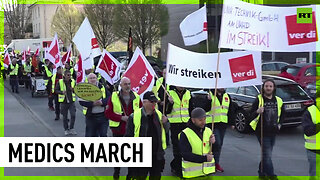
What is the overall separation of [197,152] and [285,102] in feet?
20.2

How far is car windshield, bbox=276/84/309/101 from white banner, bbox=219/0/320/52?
4.84 m

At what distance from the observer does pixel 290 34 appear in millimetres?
6090

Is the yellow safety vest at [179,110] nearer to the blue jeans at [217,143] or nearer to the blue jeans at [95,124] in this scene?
the blue jeans at [217,143]

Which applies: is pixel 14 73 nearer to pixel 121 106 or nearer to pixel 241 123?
pixel 241 123

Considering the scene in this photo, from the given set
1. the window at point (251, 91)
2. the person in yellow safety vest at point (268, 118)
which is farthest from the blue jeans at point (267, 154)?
the window at point (251, 91)

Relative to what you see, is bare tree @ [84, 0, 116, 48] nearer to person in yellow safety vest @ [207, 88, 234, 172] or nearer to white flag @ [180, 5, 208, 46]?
white flag @ [180, 5, 208, 46]

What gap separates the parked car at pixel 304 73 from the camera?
1565 cm

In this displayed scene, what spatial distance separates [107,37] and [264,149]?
35552 mm

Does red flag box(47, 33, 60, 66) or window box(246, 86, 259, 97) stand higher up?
red flag box(47, 33, 60, 66)

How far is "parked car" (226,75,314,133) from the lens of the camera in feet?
34.8

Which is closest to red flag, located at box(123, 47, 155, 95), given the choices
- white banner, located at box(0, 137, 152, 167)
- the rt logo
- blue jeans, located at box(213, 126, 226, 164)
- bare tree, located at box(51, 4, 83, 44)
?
white banner, located at box(0, 137, 152, 167)

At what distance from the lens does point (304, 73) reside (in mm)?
16047

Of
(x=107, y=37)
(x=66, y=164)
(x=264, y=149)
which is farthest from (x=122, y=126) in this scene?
(x=107, y=37)

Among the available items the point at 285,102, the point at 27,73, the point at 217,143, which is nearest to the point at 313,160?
the point at 217,143
